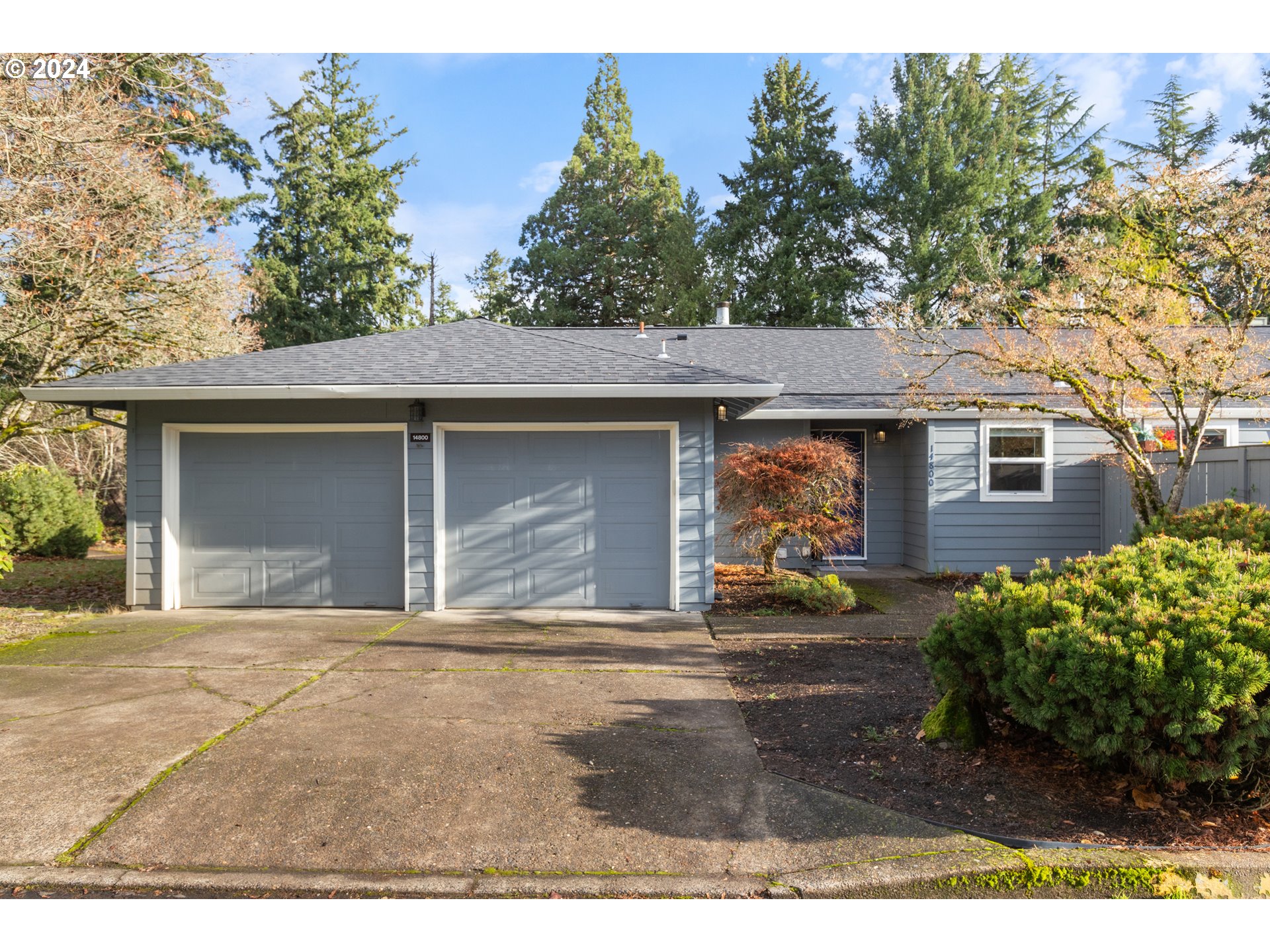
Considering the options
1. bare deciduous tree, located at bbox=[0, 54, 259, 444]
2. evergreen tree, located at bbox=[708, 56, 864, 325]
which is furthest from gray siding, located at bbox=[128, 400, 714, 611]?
evergreen tree, located at bbox=[708, 56, 864, 325]

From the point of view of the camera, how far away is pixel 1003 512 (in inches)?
417

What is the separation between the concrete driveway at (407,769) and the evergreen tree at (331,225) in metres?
20.1

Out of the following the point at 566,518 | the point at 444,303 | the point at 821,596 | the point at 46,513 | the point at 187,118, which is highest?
the point at 444,303

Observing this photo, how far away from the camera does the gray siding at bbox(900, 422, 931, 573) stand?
10648mm

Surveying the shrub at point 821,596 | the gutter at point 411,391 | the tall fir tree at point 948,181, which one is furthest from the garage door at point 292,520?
the tall fir tree at point 948,181

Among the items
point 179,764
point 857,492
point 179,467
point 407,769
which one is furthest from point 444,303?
point 407,769

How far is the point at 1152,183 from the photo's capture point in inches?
285

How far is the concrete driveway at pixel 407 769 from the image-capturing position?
3004 mm

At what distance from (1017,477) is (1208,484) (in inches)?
91.5

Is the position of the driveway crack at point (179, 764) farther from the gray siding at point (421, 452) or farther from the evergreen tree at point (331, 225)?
the evergreen tree at point (331, 225)

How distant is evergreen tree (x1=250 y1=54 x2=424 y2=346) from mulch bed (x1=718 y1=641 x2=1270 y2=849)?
Answer: 23133mm

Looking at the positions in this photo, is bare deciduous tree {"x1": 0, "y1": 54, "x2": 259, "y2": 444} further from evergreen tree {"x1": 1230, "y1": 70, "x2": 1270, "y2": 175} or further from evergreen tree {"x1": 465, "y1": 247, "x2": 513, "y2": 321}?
evergreen tree {"x1": 1230, "y1": 70, "x2": 1270, "y2": 175}

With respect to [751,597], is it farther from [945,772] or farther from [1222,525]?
[945,772]

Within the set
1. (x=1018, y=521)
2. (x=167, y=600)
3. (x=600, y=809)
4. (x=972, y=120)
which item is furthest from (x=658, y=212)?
(x=600, y=809)
